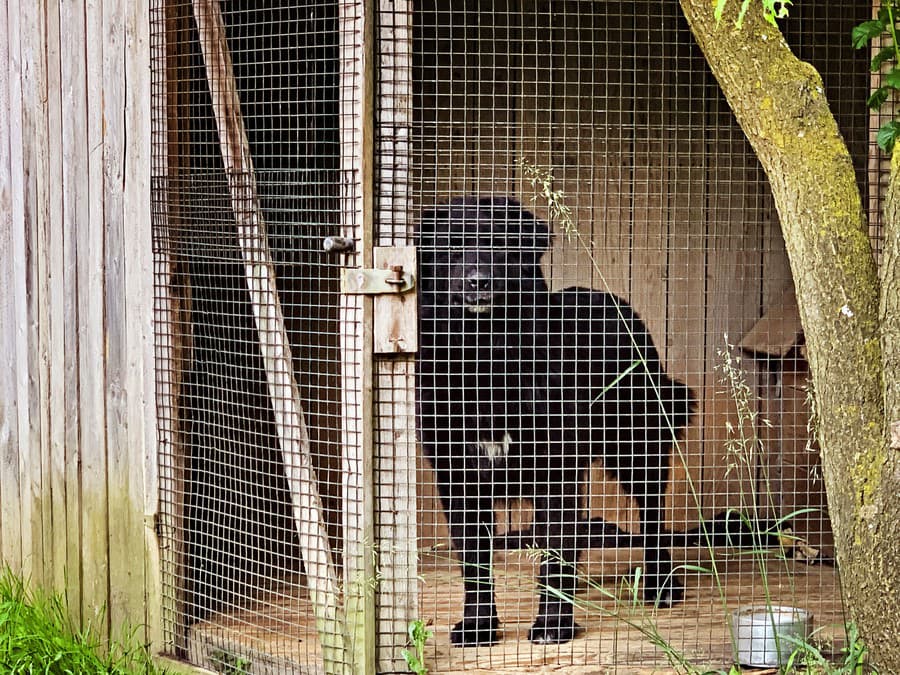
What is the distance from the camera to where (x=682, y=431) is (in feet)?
15.4

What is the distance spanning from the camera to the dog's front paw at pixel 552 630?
148 inches

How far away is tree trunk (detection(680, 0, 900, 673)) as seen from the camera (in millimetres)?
2756

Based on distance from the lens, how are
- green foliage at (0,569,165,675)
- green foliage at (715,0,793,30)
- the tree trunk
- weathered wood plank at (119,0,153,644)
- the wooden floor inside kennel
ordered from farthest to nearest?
weathered wood plank at (119,0,153,644) → green foliage at (0,569,165,675) → the wooden floor inside kennel → the tree trunk → green foliage at (715,0,793,30)

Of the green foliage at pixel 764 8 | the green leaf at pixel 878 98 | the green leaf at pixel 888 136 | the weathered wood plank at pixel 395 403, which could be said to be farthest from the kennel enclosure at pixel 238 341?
the green foliage at pixel 764 8

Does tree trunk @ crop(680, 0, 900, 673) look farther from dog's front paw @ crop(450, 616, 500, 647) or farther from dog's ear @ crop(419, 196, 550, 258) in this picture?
dog's front paw @ crop(450, 616, 500, 647)

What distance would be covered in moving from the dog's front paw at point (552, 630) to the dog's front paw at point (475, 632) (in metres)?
0.14

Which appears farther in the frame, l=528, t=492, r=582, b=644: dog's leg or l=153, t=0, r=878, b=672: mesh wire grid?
l=528, t=492, r=582, b=644: dog's leg

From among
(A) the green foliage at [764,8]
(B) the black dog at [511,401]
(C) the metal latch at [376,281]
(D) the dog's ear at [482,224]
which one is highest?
(A) the green foliage at [764,8]

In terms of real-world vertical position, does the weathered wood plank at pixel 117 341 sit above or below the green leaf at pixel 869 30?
below

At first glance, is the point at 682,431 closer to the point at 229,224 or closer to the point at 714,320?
the point at 714,320

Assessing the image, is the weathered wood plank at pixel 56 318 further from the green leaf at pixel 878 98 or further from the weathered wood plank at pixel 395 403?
the green leaf at pixel 878 98

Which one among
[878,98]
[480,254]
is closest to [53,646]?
[480,254]

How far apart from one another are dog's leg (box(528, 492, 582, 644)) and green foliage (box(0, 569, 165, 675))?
1.46 m

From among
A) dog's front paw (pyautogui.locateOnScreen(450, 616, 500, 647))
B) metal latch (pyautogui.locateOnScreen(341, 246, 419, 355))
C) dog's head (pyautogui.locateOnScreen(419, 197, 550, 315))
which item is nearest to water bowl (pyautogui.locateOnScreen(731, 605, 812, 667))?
dog's front paw (pyautogui.locateOnScreen(450, 616, 500, 647))
